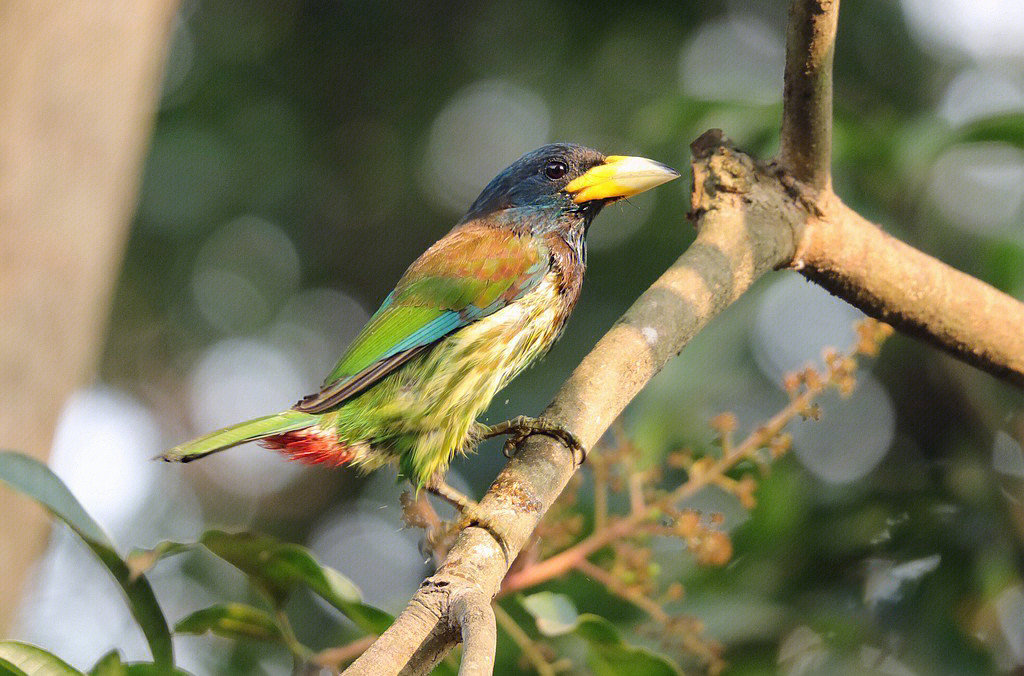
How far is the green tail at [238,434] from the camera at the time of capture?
196 centimetres

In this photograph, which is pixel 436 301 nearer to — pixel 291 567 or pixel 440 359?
pixel 440 359

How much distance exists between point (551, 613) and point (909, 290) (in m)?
1.03

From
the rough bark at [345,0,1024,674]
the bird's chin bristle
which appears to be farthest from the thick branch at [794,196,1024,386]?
the bird's chin bristle

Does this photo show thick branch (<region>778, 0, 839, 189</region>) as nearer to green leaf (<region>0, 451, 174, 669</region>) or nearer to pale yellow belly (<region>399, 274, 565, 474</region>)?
pale yellow belly (<region>399, 274, 565, 474</region>)

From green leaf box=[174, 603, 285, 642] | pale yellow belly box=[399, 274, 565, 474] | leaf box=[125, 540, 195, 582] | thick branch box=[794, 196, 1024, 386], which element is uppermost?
thick branch box=[794, 196, 1024, 386]

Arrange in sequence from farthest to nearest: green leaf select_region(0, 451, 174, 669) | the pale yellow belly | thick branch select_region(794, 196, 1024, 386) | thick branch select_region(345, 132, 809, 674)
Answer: the pale yellow belly < thick branch select_region(794, 196, 1024, 386) < green leaf select_region(0, 451, 174, 669) < thick branch select_region(345, 132, 809, 674)

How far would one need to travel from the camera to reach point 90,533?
185cm

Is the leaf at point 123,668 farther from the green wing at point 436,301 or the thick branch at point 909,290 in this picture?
the thick branch at point 909,290

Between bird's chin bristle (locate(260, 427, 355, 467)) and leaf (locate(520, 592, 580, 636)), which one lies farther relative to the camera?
bird's chin bristle (locate(260, 427, 355, 467))

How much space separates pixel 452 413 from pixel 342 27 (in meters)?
3.53

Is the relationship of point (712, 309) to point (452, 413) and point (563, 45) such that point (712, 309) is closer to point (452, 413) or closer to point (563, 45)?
point (452, 413)

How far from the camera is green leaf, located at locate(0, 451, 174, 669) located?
71.8 inches

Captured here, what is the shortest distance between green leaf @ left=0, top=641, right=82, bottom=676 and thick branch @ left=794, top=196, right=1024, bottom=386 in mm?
1584

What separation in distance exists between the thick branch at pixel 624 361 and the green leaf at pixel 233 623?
1.81 ft
